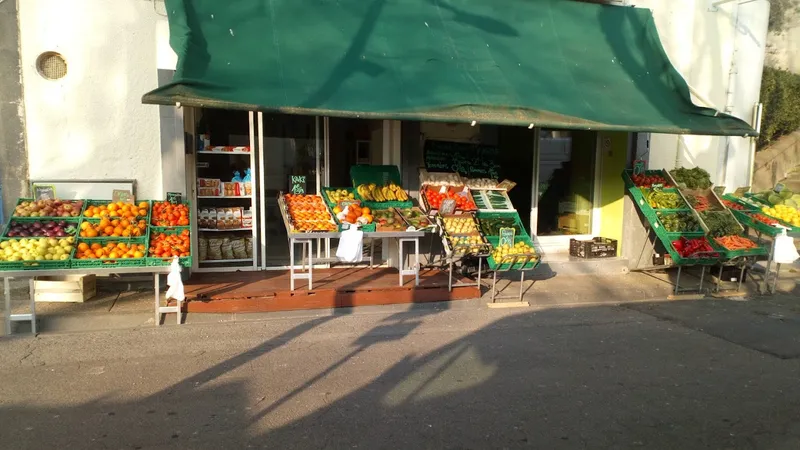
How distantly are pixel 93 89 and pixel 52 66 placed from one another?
0.61 m

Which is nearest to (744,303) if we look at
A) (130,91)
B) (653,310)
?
(653,310)

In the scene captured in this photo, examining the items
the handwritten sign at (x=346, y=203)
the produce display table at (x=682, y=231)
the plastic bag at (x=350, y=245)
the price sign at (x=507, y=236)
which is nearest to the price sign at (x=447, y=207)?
the price sign at (x=507, y=236)

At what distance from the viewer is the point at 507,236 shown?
25.8 ft

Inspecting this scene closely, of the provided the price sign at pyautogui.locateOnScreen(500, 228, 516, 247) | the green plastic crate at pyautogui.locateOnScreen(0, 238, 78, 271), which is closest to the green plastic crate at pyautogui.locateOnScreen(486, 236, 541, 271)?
the price sign at pyautogui.locateOnScreen(500, 228, 516, 247)

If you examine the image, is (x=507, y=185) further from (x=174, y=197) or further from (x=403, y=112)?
(x=174, y=197)

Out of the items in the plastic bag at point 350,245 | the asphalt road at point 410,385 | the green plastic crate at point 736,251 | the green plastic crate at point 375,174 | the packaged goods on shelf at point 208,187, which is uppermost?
the green plastic crate at point 375,174

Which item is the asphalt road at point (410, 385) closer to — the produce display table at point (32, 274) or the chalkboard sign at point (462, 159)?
the produce display table at point (32, 274)

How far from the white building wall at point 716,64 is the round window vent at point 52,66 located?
31.0 feet

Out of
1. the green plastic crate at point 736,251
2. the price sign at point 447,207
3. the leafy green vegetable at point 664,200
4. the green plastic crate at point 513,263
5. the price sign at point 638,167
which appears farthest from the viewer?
the price sign at point 638,167

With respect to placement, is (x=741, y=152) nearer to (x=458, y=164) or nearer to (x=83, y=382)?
(x=458, y=164)

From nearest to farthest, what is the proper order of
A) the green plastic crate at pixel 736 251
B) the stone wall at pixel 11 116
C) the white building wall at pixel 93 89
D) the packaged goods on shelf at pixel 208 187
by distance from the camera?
the stone wall at pixel 11 116
the white building wall at pixel 93 89
the green plastic crate at pixel 736 251
the packaged goods on shelf at pixel 208 187

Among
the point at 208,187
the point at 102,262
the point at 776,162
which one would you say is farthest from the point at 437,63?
the point at 776,162

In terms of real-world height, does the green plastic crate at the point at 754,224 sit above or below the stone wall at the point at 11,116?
below

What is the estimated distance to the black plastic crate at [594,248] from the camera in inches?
383
